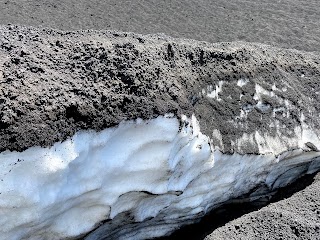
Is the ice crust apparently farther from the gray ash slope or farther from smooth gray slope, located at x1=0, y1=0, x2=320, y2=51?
smooth gray slope, located at x1=0, y1=0, x2=320, y2=51

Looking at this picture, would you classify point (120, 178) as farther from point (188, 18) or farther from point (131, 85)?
point (188, 18)

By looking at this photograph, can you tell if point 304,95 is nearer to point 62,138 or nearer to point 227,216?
point 227,216

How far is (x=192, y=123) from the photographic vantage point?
6.39 feet

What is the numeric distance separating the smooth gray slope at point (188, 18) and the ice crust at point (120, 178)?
2.03m

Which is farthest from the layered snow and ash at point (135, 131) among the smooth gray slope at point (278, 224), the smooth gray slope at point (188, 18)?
the smooth gray slope at point (188, 18)

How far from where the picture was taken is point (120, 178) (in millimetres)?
1814

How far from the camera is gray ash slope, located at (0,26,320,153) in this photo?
1.65 m

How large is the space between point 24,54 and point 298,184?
4.84 ft

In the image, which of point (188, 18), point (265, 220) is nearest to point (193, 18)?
point (188, 18)

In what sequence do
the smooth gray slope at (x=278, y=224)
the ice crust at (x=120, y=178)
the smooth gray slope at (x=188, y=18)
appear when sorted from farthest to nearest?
1. the smooth gray slope at (x=188, y=18)
2. the smooth gray slope at (x=278, y=224)
3. the ice crust at (x=120, y=178)

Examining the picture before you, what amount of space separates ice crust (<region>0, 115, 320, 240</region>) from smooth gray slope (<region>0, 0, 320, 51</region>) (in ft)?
6.65

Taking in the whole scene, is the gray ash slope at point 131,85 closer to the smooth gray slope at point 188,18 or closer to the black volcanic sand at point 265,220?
the black volcanic sand at point 265,220

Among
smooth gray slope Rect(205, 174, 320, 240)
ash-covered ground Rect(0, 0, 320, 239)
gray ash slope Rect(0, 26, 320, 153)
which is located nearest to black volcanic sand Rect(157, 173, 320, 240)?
smooth gray slope Rect(205, 174, 320, 240)

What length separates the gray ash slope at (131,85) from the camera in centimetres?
165
